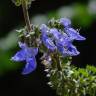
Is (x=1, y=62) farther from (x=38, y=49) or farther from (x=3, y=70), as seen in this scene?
(x=38, y=49)

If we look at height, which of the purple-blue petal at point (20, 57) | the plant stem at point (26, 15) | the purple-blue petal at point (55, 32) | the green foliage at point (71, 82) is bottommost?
the green foliage at point (71, 82)

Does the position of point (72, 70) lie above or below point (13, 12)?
above

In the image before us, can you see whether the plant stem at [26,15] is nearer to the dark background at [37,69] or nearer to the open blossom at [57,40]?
the open blossom at [57,40]

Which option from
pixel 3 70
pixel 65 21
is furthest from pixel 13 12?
pixel 65 21

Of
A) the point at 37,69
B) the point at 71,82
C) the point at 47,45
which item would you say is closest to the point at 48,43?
the point at 47,45

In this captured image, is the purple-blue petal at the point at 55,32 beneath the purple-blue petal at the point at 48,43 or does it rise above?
above

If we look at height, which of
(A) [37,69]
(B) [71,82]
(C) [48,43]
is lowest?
(A) [37,69]

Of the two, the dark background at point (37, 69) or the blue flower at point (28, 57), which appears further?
the dark background at point (37, 69)

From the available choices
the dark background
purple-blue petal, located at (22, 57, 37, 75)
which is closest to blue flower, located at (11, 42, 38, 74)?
purple-blue petal, located at (22, 57, 37, 75)

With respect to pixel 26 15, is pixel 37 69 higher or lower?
lower

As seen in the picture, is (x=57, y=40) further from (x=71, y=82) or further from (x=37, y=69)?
(x=37, y=69)

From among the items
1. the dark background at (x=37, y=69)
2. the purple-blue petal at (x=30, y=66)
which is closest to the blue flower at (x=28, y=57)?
the purple-blue petal at (x=30, y=66)
